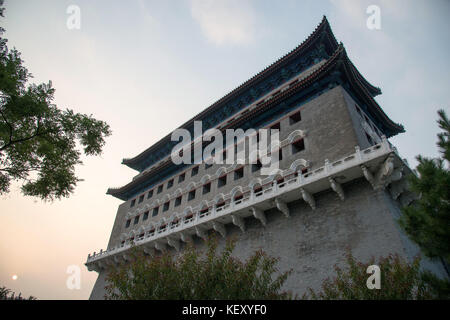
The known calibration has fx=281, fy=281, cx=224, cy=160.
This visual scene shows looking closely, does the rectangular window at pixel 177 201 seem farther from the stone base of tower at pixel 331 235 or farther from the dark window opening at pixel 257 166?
the stone base of tower at pixel 331 235

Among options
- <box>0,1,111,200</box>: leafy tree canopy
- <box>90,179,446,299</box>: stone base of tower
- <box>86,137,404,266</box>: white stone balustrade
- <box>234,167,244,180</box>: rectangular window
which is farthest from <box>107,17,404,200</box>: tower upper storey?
<box>0,1,111,200</box>: leafy tree canopy

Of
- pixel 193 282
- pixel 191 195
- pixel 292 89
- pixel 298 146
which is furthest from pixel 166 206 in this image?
pixel 193 282

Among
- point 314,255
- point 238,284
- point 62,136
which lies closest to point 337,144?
point 314,255

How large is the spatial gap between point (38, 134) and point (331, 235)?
14657 millimetres

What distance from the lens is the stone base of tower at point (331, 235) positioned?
492 inches

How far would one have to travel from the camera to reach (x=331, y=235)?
13930 millimetres

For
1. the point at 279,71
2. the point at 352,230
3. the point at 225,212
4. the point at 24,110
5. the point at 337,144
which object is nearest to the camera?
the point at 24,110

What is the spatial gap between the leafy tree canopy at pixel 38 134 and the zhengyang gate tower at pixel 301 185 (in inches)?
222

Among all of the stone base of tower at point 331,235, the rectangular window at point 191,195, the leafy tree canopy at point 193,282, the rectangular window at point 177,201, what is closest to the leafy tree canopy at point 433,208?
the leafy tree canopy at point 193,282

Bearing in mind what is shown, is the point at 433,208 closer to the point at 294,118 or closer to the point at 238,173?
the point at 294,118

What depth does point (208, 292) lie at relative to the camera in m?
7.97
